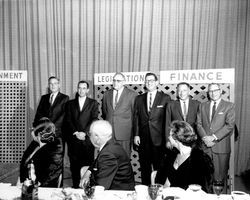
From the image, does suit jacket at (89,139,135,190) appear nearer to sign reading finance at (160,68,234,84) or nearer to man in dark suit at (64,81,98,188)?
man in dark suit at (64,81,98,188)

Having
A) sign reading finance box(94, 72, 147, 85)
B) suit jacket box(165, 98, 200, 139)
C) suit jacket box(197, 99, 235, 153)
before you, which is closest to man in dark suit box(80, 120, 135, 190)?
suit jacket box(165, 98, 200, 139)

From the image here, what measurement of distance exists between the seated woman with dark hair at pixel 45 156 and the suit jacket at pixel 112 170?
718mm

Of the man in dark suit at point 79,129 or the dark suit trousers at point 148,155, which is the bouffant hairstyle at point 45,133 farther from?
the dark suit trousers at point 148,155

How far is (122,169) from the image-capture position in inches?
88.5

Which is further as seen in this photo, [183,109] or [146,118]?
[146,118]

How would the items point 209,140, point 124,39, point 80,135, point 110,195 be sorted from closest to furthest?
point 110,195 < point 209,140 < point 80,135 < point 124,39

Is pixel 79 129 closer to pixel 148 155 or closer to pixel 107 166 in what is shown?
pixel 148 155

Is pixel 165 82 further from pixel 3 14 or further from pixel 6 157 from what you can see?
pixel 3 14

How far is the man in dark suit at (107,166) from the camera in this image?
211 cm

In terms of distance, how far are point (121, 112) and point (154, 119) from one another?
450mm

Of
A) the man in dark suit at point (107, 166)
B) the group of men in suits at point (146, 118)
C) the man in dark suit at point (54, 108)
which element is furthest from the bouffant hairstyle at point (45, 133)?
the man in dark suit at point (54, 108)

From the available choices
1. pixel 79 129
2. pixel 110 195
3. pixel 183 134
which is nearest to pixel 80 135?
pixel 79 129

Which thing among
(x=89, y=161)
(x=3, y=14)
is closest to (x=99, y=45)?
(x=3, y=14)

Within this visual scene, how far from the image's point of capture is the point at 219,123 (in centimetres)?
371
